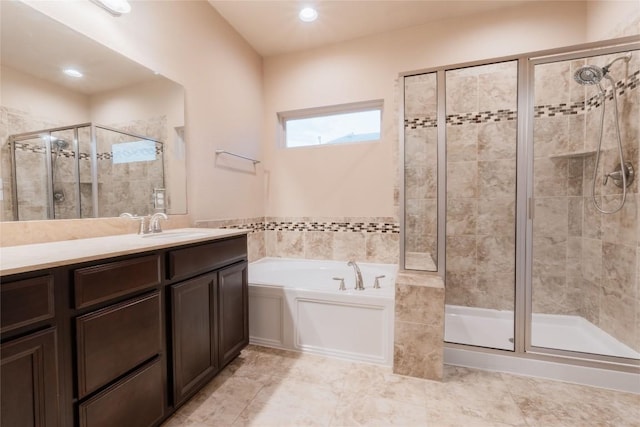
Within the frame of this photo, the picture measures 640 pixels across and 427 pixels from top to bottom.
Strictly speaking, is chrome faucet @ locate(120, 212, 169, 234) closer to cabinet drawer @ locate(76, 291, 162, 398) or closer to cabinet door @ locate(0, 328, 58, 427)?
cabinet drawer @ locate(76, 291, 162, 398)

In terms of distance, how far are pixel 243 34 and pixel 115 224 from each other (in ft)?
6.92

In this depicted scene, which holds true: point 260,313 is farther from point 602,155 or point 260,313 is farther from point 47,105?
point 602,155

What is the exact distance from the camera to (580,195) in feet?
7.13

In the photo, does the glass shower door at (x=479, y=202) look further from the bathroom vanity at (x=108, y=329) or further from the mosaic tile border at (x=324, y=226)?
the bathroom vanity at (x=108, y=329)

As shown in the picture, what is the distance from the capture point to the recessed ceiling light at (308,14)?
230cm

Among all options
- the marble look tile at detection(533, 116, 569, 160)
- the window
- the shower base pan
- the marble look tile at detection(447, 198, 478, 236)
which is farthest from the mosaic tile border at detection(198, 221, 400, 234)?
the marble look tile at detection(533, 116, 569, 160)

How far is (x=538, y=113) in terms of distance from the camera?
214 centimetres

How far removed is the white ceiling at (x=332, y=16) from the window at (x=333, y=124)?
2.17ft

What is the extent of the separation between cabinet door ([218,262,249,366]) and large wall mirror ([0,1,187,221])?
0.70m

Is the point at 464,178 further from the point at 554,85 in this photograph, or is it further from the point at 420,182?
the point at 554,85

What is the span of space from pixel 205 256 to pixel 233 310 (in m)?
0.46

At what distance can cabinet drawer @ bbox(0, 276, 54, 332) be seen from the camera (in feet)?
2.46

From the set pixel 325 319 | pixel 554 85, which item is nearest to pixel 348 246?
pixel 325 319

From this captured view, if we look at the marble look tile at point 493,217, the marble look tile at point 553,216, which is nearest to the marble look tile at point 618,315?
the marble look tile at point 553,216
